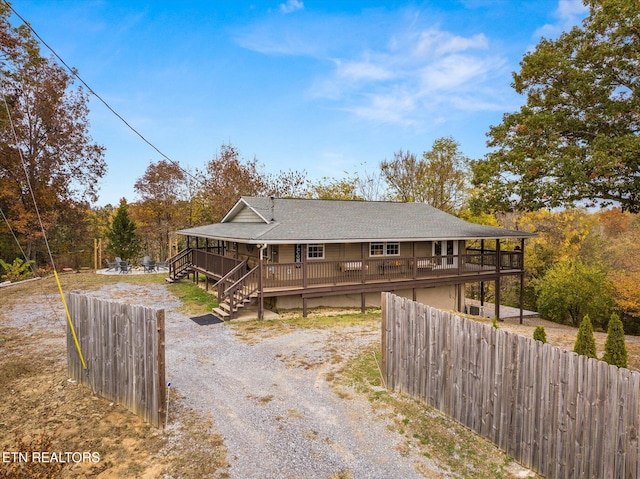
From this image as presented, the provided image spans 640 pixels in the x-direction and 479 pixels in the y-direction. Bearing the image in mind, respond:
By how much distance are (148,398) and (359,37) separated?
989 inches

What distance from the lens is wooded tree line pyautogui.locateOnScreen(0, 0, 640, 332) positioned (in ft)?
48.8

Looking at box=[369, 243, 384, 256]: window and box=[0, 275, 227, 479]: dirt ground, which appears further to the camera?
box=[369, 243, 384, 256]: window

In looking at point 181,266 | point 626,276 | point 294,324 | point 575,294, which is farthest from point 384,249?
point 626,276

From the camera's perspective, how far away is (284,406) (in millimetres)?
6902

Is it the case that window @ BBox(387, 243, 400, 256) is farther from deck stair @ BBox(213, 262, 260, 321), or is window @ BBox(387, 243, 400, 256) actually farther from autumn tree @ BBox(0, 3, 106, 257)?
autumn tree @ BBox(0, 3, 106, 257)

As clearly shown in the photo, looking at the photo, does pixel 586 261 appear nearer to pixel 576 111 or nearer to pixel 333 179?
pixel 576 111

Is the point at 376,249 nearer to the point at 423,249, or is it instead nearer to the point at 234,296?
the point at 423,249

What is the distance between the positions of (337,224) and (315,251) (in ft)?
5.67

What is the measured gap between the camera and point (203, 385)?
310 inches

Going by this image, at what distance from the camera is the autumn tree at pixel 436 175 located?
114 feet

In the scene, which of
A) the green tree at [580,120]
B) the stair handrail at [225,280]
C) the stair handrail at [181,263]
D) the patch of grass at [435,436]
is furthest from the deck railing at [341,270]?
the patch of grass at [435,436]

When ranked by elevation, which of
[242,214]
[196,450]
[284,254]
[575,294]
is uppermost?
[242,214]

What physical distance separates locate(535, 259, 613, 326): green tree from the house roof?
8.21 m

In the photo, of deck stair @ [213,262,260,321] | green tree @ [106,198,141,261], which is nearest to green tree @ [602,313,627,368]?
deck stair @ [213,262,260,321]
